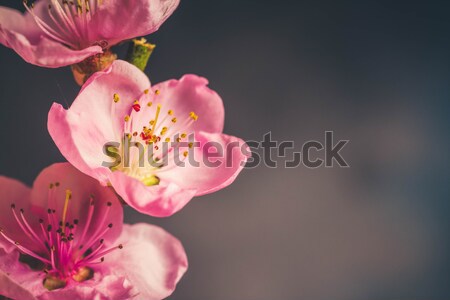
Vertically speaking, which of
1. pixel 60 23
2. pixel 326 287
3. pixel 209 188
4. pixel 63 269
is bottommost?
pixel 326 287

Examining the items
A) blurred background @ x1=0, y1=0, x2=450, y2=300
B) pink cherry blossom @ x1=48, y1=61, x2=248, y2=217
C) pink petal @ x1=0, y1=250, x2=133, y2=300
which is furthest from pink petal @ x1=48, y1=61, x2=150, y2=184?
blurred background @ x1=0, y1=0, x2=450, y2=300

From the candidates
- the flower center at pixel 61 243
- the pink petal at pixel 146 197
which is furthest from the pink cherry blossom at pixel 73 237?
the pink petal at pixel 146 197

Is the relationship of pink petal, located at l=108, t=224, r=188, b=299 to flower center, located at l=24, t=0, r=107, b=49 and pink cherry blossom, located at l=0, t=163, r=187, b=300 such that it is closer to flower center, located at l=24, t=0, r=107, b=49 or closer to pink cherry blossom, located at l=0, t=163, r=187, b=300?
pink cherry blossom, located at l=0, t=163, r=187, b=300

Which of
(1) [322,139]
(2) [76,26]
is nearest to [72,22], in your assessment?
(2) [76,26]

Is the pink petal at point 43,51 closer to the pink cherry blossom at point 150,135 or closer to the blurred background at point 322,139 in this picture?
the pink cherry blossom at point 150,135

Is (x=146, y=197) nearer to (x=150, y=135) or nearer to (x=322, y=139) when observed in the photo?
(x=150, y=135)

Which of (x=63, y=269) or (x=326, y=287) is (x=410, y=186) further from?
(x=63, y=269)

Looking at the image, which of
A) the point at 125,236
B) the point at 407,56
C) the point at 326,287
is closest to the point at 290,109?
the point at 407,56
